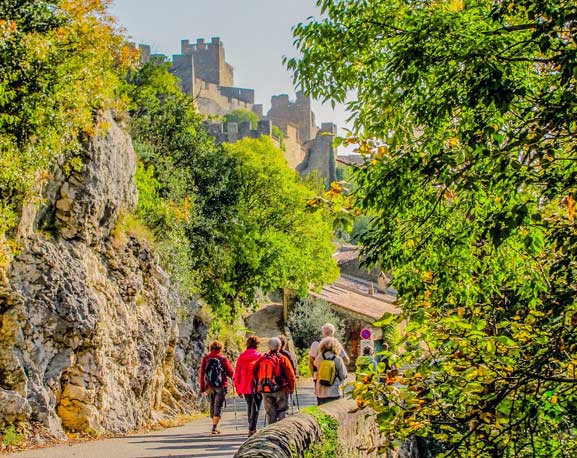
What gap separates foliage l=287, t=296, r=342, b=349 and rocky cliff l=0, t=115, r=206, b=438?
66.7 ft

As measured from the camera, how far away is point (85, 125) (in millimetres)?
15938

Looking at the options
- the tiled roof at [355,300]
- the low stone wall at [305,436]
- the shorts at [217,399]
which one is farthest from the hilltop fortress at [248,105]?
the low stone wall at [305,436]

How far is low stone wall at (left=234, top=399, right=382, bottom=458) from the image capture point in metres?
6.39

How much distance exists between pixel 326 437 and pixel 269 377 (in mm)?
3169

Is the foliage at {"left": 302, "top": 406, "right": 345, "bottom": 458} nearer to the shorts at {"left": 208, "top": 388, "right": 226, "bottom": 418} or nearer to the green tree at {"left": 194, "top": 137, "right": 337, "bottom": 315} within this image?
the shorts at {"left": 208, "top": 388, "right": 226, "bottom": 418}

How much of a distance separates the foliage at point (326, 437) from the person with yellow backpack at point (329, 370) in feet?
7.07

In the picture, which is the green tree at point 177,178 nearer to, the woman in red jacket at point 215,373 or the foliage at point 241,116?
the woman in red jacket at point 215,373

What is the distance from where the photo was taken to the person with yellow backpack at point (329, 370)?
1157 cm

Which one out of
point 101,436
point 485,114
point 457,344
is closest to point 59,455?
point 101,436

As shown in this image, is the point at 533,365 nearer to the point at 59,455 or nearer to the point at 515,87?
the point at 515,87

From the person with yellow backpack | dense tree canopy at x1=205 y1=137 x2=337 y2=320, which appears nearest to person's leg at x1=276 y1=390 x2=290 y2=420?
the person with yellow backpack

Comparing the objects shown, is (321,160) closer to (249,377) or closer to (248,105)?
(248,105)

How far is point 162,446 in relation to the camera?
12961 millimetres

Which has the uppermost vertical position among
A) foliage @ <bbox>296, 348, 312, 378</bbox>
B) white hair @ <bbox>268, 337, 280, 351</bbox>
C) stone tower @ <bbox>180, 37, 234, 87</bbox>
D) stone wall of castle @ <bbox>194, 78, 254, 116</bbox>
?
stone tower @ <bbox>180, 37, 234, 87</bbox>
